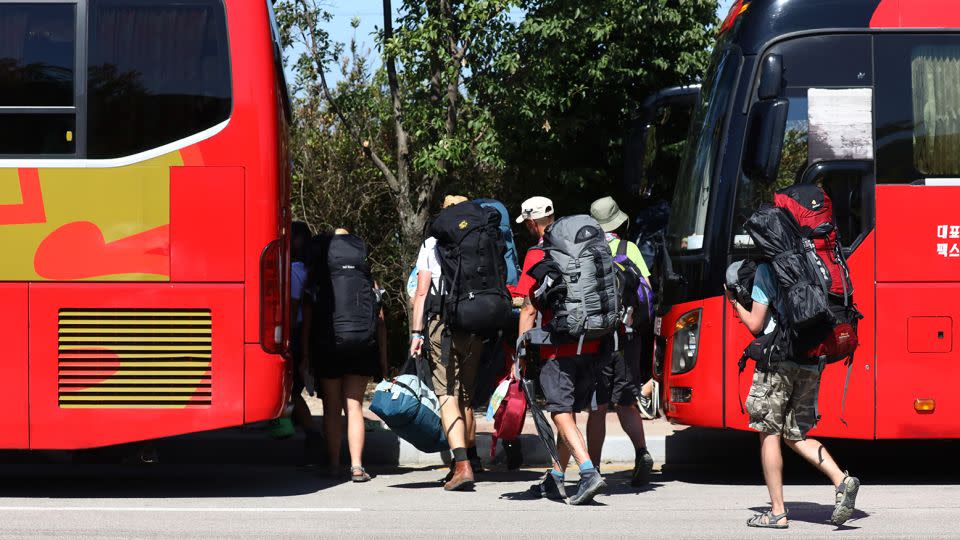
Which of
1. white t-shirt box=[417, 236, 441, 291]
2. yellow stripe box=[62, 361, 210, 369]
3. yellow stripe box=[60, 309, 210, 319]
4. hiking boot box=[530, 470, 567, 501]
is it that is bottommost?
hiking boot box=[530, 470, 567, 501]

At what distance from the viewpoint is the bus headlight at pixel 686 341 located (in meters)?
8.30

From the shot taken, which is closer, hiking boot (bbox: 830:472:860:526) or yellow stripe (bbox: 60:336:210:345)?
hiking boot (bbox: 830:472:860:526)

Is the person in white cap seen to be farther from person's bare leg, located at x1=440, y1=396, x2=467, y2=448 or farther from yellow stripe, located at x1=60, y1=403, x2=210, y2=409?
yellow stripe, located at x1=60, y1=403, x2=210, y2=409

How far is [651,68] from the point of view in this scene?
15.9 metres

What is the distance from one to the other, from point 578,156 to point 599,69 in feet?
5.28

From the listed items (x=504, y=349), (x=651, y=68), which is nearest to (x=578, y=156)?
(x=651, y=68)

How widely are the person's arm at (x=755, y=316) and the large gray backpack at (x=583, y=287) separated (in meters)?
0.95

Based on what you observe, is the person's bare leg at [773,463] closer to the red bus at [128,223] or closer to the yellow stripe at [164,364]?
the red bus at [128,223]

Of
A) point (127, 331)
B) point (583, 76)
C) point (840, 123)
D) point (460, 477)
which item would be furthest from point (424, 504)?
point (583, 76)

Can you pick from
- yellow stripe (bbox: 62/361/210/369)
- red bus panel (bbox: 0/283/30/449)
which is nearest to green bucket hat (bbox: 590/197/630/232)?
yellow stripe (bbox: 62/361/210/369)

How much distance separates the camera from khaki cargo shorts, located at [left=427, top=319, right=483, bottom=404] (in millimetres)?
8180

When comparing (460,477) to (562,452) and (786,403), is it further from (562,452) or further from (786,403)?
(786,403)

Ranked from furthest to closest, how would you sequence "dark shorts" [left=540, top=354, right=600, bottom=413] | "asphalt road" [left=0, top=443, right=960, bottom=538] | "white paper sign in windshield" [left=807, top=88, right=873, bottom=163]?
"white paper sign in windshield" [left=807, top=88, right=873, bottom=163]
"dark shorts" [left=540, top=354, right=600, bottom=413]
"asphalt road" [left=0, top=443, right=960, bottom=538]

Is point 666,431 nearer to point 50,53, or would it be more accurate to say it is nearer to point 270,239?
point 270,239
